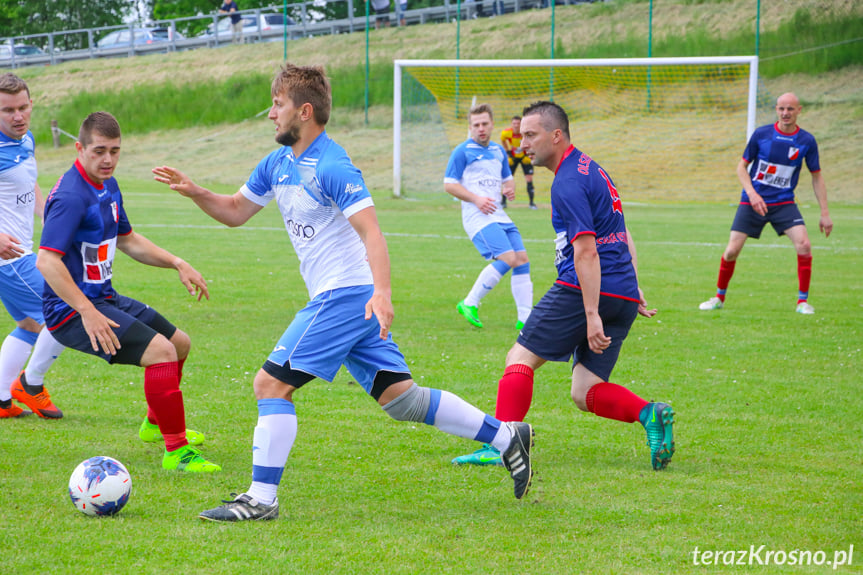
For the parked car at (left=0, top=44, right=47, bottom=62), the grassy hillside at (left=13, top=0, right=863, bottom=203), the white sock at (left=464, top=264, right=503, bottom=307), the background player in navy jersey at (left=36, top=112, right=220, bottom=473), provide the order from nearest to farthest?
1. the background player in navy jersey at (left=36, top=112, right=220, bottom=473)
2. the white sock at (left=464, top=264, right=503, bottom=307)
3. the grassy hillside at (left=13, top=0, right=863, bottom=203)
4. the parked car at (left=0, top=44, right=47, bottom=62)

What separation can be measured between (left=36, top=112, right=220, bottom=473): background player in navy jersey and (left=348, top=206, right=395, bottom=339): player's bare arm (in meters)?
1.29

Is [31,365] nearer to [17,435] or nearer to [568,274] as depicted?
[17,435]

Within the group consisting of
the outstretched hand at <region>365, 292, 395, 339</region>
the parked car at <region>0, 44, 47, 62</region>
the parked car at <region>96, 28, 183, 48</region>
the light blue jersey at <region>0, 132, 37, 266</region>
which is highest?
the parked car at <region>96, 28, 183, 48</region>

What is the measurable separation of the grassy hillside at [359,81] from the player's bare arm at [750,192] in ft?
55.9

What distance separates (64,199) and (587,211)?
2721 mm

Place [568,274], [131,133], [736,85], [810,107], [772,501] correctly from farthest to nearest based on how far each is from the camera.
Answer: [131,133], [810,107], [736,85], [568,274], [772,501]

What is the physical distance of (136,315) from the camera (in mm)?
5227

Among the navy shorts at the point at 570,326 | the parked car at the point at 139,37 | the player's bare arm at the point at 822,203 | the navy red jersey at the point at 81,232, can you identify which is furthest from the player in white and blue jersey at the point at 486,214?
the parked car at the point at 139,37

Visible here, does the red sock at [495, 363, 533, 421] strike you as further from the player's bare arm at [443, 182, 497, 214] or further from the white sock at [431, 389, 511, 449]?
the player's bare arm at [443, 182, 497, 214]

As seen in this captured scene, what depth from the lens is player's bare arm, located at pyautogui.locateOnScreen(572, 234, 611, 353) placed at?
4.73 metres

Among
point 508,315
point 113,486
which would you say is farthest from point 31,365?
point 508,315

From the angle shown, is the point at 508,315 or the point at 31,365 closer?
the point at 31,365

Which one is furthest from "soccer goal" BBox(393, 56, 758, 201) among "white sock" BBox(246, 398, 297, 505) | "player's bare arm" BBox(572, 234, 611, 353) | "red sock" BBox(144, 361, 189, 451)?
"white sock" BBox(246, 398, 297, 505)

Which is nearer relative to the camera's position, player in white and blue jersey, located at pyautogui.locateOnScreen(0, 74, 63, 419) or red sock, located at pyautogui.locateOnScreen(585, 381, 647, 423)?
red sock, located at pyautogui.locateOnScreen(585, 381, 647, 423)
